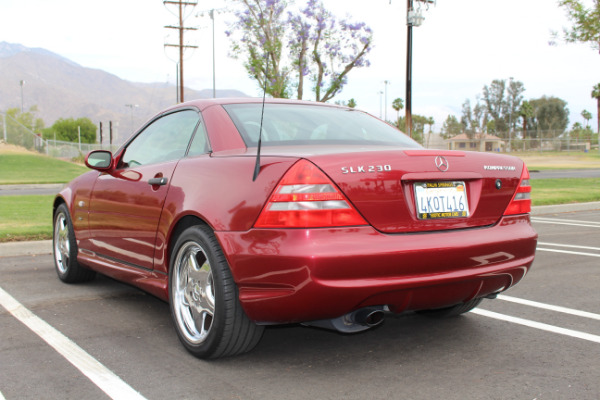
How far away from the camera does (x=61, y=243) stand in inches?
231

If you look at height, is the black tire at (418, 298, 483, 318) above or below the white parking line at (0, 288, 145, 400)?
above

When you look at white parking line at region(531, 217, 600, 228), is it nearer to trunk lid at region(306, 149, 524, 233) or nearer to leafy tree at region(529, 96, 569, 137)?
trunk lid at region(306, 149, 524, 233)

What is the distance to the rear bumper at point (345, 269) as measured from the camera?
10.1 ft

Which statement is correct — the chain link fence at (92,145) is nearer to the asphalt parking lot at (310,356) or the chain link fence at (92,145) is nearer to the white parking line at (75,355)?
the asphalt parking lot at (310,356)

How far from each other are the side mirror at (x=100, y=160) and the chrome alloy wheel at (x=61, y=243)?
102 cm

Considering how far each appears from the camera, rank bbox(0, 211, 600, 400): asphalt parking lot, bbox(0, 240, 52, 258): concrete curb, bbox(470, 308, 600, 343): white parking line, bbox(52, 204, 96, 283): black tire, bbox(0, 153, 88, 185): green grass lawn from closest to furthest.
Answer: bbox(0, 211, 600, 400): asphalt parking lot, bbox(470, 308, 600, 343): white parking line, bbox(52, 204, 96, 283): black tire, bbox(0, 240, 52, 258): concrete curb, bbox(0, 153, 88, 185): green grass lawn

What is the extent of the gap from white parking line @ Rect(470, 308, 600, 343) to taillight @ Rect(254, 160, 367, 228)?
6.11 feet

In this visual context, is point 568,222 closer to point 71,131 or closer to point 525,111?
point 525,111

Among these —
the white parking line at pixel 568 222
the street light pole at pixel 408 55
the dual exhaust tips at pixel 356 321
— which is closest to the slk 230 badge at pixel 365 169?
the dual exhaust tips at pixel 356 321

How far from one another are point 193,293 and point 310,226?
3.38 ft

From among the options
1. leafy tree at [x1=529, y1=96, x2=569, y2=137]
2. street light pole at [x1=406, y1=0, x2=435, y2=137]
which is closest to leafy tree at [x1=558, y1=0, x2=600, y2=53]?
street light pole at [x1=406, y1=0, x2=435, y2=137]

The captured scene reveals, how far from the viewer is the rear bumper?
307cm

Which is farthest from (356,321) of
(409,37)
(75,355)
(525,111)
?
(525,111)

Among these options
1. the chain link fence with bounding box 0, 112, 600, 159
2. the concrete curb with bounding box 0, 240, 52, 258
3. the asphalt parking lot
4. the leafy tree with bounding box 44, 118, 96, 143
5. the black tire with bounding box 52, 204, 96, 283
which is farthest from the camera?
the leafy tree with bounding box 44, 118, 96, 143
